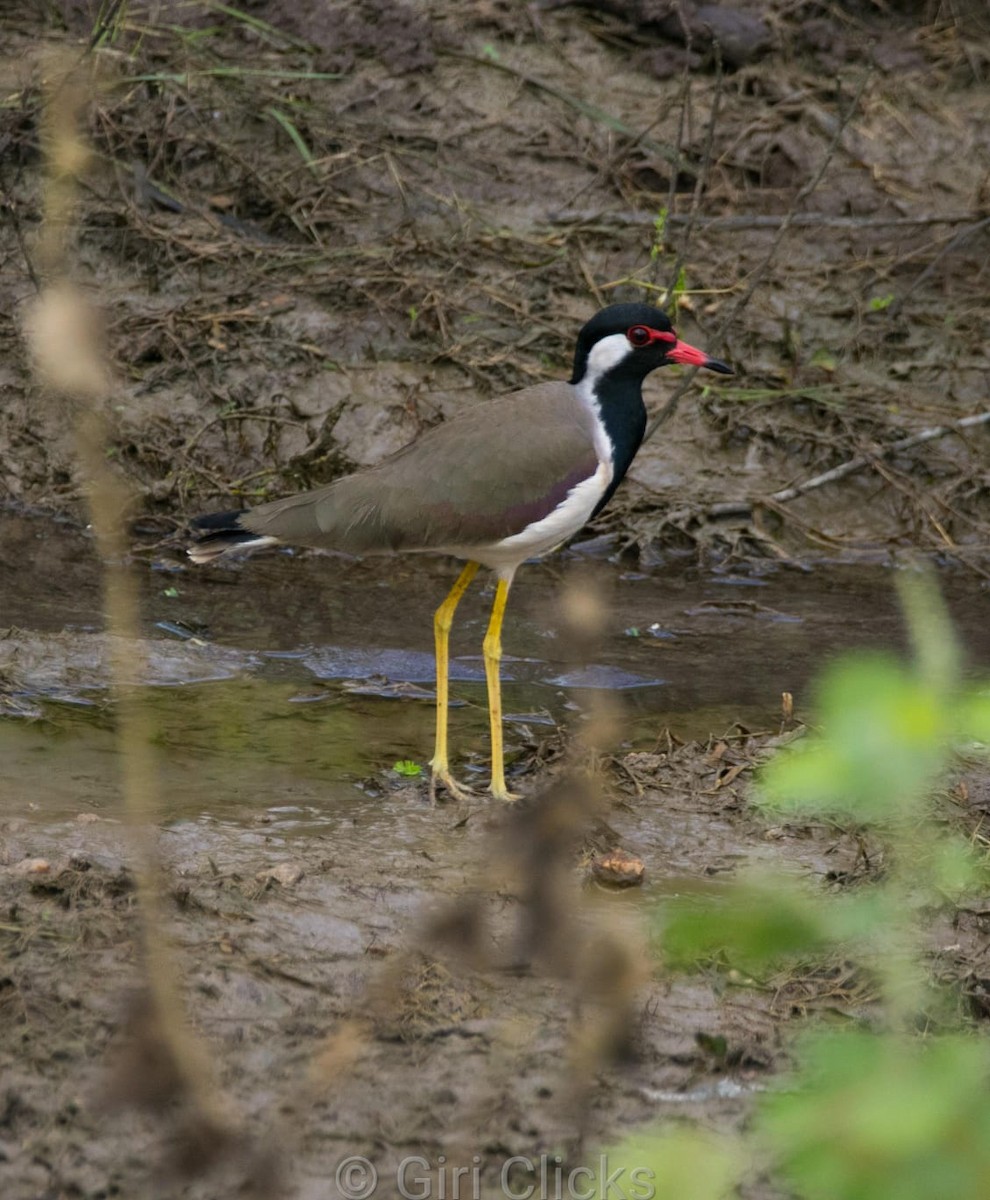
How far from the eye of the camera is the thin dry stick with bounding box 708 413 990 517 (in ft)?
23.9

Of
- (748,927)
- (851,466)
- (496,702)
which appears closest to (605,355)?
(496,702)

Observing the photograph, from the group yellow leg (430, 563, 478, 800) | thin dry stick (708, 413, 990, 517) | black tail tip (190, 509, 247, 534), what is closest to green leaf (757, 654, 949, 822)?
yellow leg (430, 563, 478, 800)

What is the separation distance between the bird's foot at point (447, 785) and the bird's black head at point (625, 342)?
1351 millimetres

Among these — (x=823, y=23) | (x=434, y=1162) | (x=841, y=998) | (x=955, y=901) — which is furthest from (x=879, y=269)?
(x=434, y=1162)

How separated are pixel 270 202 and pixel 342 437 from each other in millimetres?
1535

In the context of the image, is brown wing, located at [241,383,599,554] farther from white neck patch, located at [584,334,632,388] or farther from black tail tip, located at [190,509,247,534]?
white neck patch, located at [584,334,632,388]

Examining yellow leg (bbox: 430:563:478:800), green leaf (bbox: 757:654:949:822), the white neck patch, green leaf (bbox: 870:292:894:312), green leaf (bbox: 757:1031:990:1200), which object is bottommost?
yellow leg (bbox: 430:563:478:800)

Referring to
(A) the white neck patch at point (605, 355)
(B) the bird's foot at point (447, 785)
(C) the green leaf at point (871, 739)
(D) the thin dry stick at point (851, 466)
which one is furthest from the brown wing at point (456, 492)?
(C) the green leaf at point (871, 739)

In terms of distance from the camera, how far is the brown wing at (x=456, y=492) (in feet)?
15.8

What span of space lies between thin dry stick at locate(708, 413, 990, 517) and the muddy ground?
3 cm

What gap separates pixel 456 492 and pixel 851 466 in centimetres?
318

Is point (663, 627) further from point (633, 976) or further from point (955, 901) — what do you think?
point (633, 976)

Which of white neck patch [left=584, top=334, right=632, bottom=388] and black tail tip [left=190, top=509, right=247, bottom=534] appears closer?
black tail tip [left=190, top=509, right=247, bottom=534]

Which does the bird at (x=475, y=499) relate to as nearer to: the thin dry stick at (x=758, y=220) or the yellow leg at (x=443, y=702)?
the yellow leg at (x=443, y=702)
